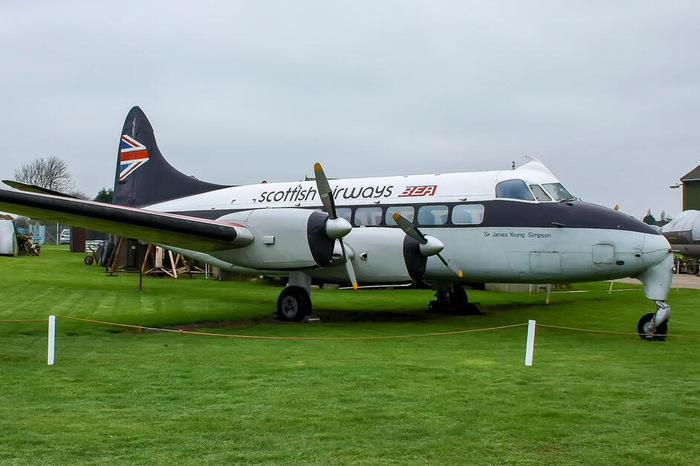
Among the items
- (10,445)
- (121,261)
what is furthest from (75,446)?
(121,261)

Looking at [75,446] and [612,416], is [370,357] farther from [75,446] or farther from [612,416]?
[75,446]

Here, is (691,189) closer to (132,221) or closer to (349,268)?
(349,268)

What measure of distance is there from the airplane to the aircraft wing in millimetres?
22

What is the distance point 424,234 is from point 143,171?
867 cm

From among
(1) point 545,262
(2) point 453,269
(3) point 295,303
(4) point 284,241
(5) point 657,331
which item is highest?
(4) point 284,241

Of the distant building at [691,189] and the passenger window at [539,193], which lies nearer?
the passenger window at [539,193]

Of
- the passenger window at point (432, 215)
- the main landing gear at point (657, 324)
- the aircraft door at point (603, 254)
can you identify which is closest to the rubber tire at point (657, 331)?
the main landing gear at point (657, 324)

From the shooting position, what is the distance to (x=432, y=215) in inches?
548

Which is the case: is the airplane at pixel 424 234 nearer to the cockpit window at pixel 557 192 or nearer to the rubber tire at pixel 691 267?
the cockpit window at pixel 557 192

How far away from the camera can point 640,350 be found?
1038cm

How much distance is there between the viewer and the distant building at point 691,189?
55.4 meters

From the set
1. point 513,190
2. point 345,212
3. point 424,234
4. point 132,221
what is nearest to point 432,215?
point 424,234

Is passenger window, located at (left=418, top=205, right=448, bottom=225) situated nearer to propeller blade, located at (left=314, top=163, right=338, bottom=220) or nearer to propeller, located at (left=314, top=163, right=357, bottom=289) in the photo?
propeller, located at (left=314, top=163, right=357, bottom=289)

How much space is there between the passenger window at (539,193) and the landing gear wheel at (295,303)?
206 inches
